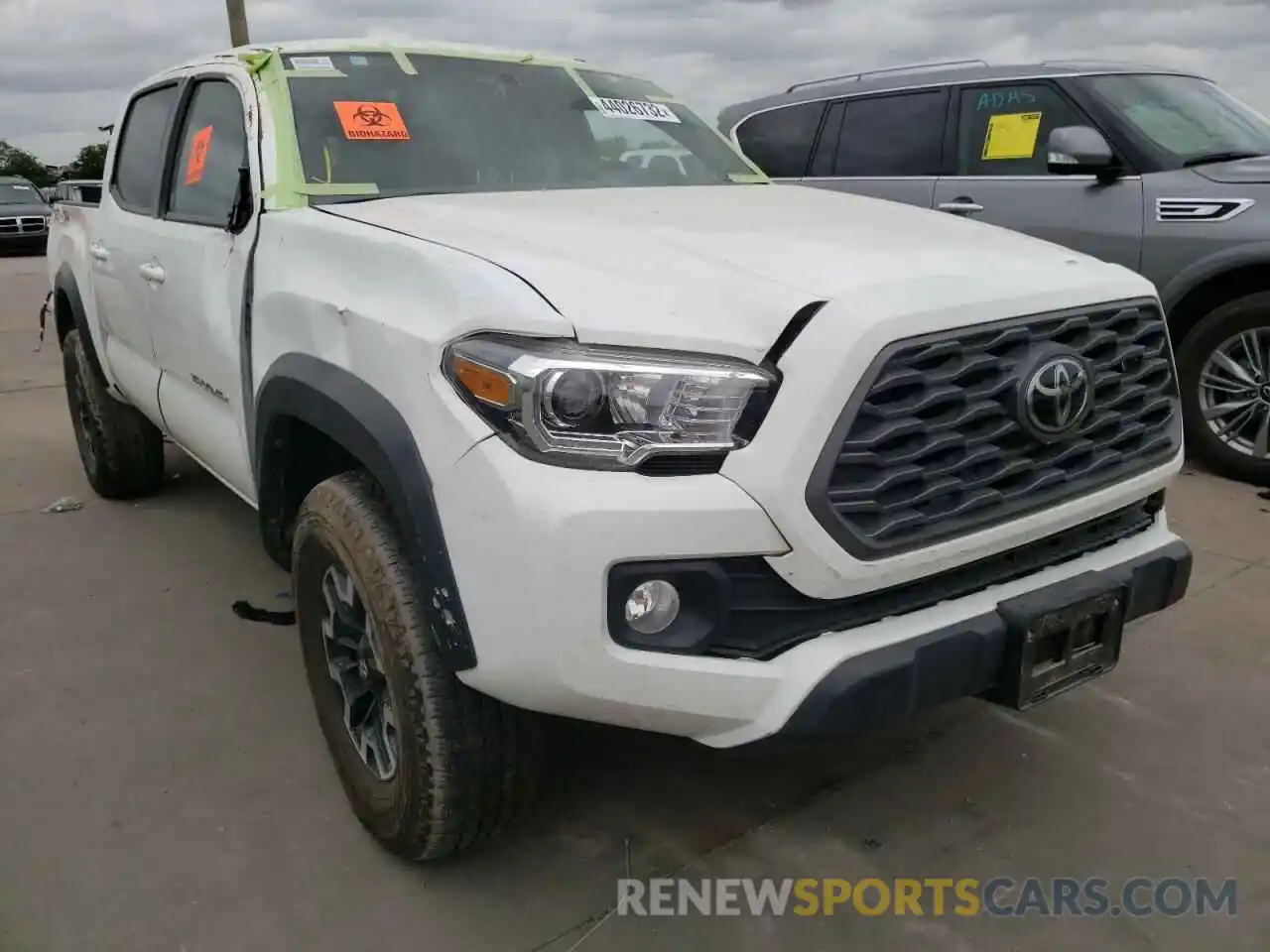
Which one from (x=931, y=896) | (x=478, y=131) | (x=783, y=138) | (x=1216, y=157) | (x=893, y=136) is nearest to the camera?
(x=931, y=896)

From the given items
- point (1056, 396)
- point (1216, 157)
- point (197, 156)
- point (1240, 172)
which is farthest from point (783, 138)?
point (1056, 396)

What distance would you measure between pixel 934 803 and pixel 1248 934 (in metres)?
0.68

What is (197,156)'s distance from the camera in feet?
11.8

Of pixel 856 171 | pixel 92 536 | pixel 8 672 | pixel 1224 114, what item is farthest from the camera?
pixel 856 171

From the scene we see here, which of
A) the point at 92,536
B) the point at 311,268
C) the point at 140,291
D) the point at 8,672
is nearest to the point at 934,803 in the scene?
the point at 311,268

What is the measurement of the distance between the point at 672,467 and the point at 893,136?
4759 millimetres

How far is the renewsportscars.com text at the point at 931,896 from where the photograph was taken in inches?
89.7

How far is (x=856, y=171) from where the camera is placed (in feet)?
20.4

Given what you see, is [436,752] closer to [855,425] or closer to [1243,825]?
[855,425]

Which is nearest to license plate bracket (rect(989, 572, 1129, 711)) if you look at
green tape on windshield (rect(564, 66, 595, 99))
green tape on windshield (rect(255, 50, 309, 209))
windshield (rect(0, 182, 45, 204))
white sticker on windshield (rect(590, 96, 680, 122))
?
green tape on windshield (rect(255, 50, 309, 209))

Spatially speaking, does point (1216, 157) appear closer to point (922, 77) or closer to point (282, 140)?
point (922, 77)

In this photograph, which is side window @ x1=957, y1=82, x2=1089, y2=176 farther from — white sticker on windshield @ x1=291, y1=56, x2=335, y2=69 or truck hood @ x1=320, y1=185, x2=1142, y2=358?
white sticker on windshield @ x1=291, y1=56, x2=335, y2=69

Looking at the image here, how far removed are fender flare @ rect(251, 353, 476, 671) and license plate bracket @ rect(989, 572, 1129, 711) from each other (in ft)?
3.32

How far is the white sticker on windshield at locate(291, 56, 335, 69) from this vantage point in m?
3.14
